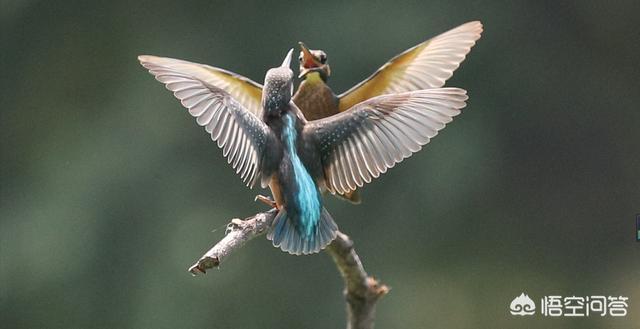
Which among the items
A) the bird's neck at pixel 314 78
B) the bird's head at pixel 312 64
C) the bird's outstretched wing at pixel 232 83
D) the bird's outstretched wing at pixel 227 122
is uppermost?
the bird's head at pixel 312 64

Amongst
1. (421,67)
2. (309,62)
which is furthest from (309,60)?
(421,67)

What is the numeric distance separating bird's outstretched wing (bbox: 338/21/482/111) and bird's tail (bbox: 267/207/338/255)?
24.9 inches

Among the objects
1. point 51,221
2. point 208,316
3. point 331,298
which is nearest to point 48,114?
point 51,221

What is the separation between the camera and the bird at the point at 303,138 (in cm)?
232

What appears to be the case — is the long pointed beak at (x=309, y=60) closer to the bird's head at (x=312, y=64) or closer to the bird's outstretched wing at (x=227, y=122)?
the bird's head at (x=312, y=64)

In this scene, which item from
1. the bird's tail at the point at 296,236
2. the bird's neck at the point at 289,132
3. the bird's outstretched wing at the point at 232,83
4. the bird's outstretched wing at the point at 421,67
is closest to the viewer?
the bird's tail at the point at 296,236

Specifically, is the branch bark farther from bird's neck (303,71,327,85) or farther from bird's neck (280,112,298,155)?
bird's neck (303,71,327,85)

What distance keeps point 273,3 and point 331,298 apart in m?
1.41

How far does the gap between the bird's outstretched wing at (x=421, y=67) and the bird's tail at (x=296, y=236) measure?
631 millimetres

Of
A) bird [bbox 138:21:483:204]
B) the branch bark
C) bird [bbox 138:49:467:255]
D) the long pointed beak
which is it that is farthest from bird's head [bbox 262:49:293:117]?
the long pointed beak

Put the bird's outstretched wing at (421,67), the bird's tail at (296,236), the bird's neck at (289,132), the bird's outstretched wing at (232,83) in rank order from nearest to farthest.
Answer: the bird's tail at (296,236)
the bird's neck at (289,132)
the bird's outstretched wing at (232,83)
the bird's outstretched wing at (421,67)

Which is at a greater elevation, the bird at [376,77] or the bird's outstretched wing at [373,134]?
the bird at [376,77]

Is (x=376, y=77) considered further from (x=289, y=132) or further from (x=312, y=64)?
(x=289, y=132)

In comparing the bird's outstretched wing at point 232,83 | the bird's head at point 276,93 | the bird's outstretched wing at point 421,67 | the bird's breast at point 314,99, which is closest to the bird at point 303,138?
the bird's head at point 276,93
